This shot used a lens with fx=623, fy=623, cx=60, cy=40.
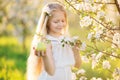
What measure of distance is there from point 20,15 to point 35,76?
29.6 feet

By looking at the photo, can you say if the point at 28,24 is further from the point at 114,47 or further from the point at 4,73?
the point at 114,47

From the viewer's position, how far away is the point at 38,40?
5.24m

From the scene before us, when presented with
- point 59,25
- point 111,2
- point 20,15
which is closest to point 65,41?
point 59,25

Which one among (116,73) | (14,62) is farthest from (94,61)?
(14,62)

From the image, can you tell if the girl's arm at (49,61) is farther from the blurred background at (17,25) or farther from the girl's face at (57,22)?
the blurred background at (17,25)

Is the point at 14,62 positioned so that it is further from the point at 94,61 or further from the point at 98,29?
the point at 98,29

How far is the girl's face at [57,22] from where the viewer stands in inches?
210

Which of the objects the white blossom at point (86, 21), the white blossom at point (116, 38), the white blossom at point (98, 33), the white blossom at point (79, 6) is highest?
the white blossom at point (79, 6)

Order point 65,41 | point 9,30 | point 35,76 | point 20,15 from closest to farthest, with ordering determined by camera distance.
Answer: point 65,41 → point 35,76 → point 20,15 → point 9,30

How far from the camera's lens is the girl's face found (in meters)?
5.33

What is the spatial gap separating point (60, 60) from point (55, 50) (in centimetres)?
10

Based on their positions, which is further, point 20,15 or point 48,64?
point 20,15

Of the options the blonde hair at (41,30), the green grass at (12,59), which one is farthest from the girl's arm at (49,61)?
the green grass at (12,59)

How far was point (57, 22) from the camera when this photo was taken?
5355mm
